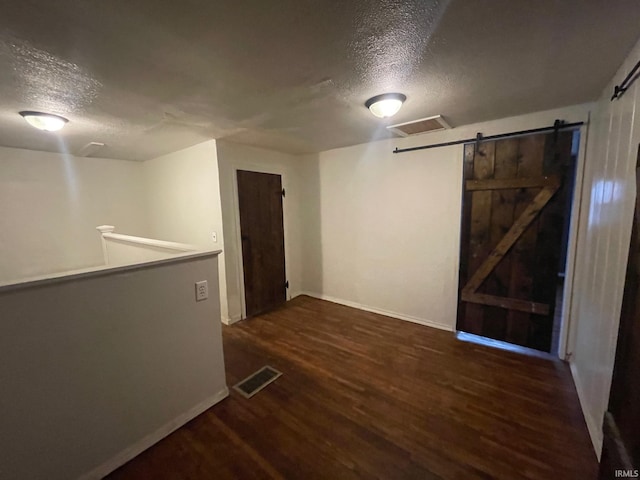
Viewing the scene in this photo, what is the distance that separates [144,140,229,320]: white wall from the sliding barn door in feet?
9.44

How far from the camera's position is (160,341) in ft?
5.60

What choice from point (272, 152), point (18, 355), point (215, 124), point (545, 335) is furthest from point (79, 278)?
point (545, 335)

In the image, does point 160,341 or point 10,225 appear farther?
point 10,225

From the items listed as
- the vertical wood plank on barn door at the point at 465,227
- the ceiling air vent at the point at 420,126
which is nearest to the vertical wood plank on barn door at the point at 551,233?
the vertical wood plank on barn door at the point at 465,227

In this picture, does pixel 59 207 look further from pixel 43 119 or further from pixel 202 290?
pixel 202 290

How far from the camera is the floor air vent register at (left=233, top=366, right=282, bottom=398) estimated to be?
2117 millimetres

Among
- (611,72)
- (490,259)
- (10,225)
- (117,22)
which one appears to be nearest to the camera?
(117,22)

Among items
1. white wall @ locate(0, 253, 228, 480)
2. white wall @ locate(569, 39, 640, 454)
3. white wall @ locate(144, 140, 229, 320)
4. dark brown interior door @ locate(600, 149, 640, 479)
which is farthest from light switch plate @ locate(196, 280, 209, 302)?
white wall @ locate(569, 39, 640, 454)

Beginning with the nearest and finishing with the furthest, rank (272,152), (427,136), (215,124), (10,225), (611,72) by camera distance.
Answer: (611,72), (215,124), (427,136), (10,225), (272,152)

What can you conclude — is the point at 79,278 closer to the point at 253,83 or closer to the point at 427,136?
the point at 253,83

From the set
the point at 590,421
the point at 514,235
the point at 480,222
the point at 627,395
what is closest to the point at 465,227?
the point at 480,222

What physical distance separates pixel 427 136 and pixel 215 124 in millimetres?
2270

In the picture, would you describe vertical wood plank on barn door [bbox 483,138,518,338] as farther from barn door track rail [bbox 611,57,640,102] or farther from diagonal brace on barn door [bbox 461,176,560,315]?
barn door track rail [bbox 611,57,640,102]

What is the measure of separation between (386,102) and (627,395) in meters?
1.99
